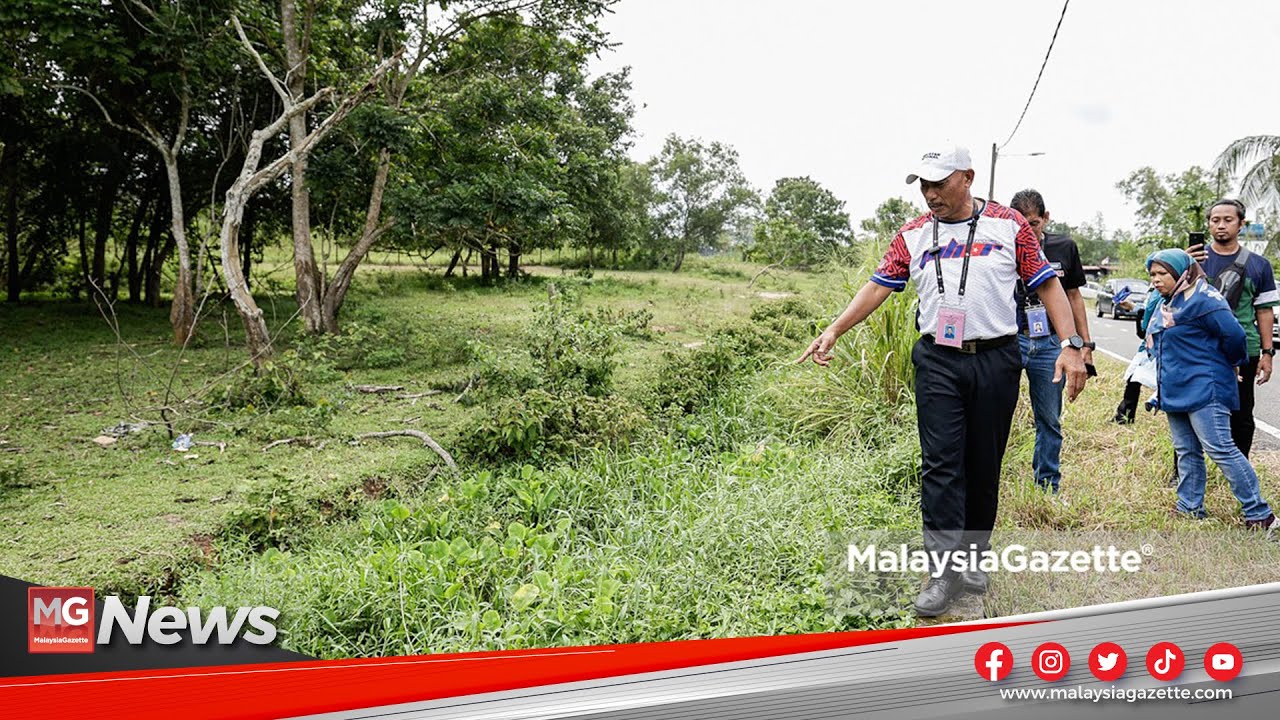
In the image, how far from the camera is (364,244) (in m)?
9.20

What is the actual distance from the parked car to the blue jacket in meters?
7.62

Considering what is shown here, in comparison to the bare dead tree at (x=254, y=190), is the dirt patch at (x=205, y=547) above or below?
below

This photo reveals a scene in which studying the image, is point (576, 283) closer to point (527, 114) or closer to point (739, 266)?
point (527, 114)

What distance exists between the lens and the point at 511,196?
818cm

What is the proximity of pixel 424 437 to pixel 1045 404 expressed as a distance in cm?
345

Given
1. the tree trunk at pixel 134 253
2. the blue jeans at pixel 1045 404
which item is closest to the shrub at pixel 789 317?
the blue jeans at pixel 1045 404

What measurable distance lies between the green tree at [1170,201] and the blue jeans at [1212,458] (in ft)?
36.4

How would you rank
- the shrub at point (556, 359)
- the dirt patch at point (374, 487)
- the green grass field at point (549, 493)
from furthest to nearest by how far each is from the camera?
the shrub at point (556, 359) < the dirt patch at point (374, 487) < the green grass field at point (549, 493)

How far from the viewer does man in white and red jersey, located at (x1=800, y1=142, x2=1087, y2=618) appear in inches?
93.7

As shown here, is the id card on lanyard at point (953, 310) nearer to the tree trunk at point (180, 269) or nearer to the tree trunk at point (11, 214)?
the tree trunk at point (180, 269)

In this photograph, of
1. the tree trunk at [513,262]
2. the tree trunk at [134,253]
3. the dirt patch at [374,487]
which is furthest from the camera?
the tree trunk at [134,253]

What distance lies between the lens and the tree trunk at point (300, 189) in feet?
25.9

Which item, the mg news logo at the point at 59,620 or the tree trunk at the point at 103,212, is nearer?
the mg news logo at the point at 59,620

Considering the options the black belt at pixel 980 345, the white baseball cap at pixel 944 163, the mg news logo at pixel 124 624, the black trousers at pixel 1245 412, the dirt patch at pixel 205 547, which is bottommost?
the dirt patch at pixel 205 547
